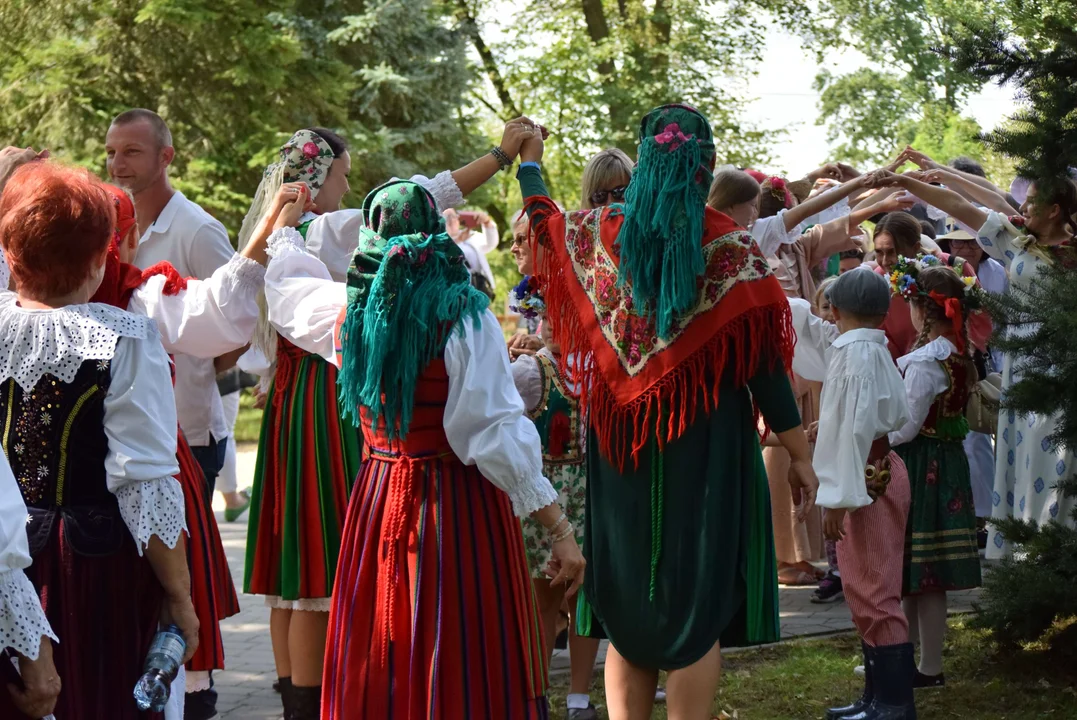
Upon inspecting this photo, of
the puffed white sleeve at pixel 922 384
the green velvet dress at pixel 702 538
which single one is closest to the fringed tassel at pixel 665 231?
the green velvet dress at pixel 702 538

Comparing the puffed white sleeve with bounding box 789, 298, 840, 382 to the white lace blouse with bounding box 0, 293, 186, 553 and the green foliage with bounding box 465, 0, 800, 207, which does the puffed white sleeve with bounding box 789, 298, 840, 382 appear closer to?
the white lace blouse with bounding box 0, 293, 186, 553

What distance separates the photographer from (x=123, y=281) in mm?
3775

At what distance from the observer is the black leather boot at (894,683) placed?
14.9ft

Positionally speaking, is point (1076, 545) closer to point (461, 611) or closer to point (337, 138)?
point (461, 611)

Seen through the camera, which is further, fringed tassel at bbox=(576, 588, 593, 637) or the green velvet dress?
fringed tassel at bbox=(576, 588, 593, 637)

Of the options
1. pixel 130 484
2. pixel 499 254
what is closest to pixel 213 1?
pixel 499 254

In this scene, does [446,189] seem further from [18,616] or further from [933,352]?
[18,616]

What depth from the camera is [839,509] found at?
4516mm

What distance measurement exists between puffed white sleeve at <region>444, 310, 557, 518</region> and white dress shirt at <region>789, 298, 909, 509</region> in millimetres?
1475

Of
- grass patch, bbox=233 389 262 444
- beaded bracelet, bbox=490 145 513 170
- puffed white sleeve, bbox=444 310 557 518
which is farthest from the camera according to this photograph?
grass patch, bbox=233 389 262 444

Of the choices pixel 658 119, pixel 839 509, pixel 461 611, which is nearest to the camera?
pixel 461 611

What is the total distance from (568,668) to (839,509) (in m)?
1.59

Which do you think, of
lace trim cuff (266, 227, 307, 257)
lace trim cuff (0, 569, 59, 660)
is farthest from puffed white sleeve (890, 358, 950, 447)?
lace trim cuff (0, 569, 59, 660)

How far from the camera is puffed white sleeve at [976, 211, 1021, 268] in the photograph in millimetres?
5590
